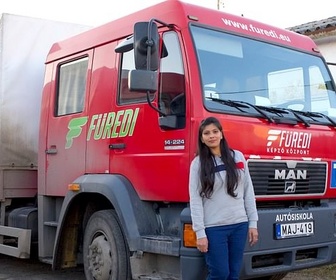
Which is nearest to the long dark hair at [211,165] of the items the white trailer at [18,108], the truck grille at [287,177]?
the truck grille at [287,177]

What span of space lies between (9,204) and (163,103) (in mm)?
2990

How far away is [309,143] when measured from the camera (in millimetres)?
5156

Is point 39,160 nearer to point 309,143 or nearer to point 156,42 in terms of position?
point 156,42

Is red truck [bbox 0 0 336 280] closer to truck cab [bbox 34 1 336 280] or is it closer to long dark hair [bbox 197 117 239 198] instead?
truck cab [bbox 34 1 336 280]

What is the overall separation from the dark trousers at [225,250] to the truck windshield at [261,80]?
103 centimetres

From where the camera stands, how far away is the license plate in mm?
4664

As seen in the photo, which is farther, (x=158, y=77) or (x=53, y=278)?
(x=53, y=278)

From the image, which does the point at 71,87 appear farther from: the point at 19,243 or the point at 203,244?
the point at 203,244

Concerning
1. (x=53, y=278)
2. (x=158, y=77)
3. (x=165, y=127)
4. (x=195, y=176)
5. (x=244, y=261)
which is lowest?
(x=53, y=278)

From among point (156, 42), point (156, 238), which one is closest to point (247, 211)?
point (156, 238)

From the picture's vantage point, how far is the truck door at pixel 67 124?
5688mm

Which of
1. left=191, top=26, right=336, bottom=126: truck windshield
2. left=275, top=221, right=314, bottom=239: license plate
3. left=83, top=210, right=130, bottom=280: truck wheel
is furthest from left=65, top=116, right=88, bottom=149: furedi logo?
left=275, top=221, right=314, bottom=239: license plate

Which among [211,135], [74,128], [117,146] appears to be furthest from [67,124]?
[211,135]

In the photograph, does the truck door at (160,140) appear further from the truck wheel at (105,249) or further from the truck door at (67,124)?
the truck door at (67,124)
